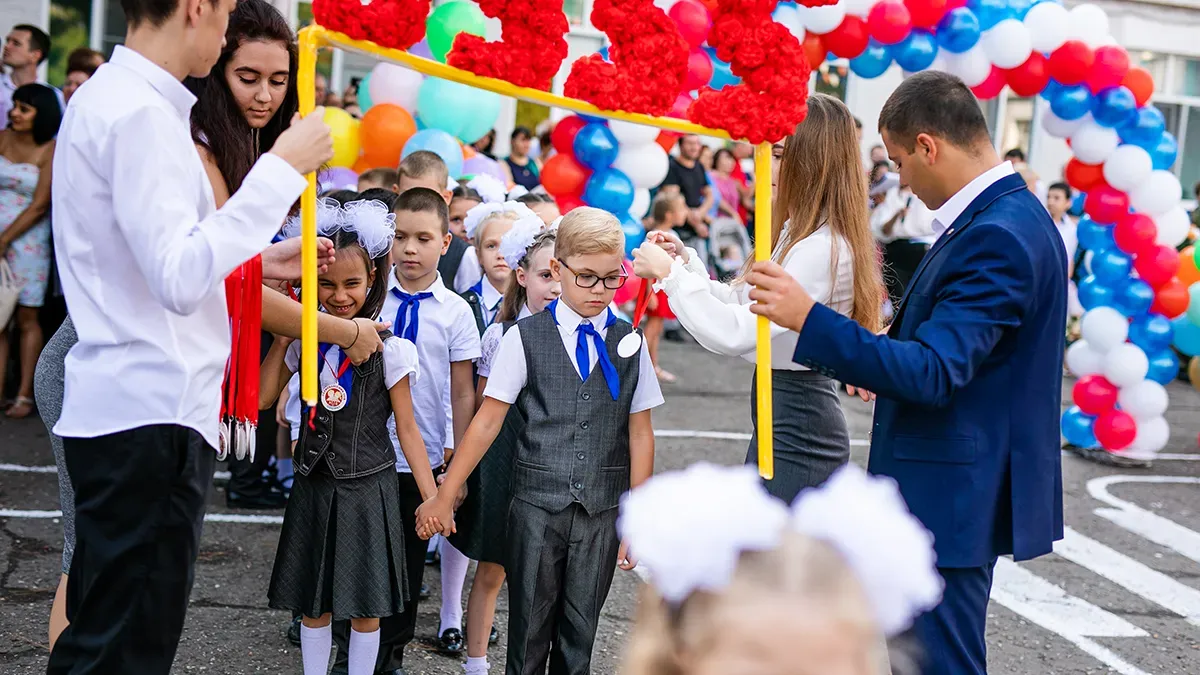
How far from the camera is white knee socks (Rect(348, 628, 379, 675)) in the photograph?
11.8 feet

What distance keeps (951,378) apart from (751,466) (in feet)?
2.85

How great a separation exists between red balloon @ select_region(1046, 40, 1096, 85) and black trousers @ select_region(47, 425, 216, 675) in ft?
21.1

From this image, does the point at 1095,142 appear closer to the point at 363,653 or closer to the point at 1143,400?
the point at 1143,400

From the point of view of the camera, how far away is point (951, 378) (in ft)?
8.43

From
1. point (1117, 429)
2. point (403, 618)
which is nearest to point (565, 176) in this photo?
point (1117, 429)

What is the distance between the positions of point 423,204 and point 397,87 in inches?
135

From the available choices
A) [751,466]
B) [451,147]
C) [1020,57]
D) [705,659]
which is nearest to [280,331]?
[751,466]

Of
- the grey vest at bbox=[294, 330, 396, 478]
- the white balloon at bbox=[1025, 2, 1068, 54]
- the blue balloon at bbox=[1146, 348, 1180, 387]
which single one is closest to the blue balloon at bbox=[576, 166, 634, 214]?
the white balloon at bbox=[1025, 2, 1068, 54]

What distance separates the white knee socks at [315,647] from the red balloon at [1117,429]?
604cm

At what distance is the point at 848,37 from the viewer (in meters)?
7.32

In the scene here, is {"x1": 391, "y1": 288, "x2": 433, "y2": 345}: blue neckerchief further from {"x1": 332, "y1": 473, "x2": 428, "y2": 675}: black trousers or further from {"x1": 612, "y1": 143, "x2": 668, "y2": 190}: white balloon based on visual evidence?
{"x1": 612, "y1": 143, "x2": 668, "y2": 190}: white balloon

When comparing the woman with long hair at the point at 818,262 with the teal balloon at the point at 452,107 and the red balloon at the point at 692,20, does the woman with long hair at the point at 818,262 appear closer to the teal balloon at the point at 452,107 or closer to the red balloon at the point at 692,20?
the red balloon at the point at 692,20

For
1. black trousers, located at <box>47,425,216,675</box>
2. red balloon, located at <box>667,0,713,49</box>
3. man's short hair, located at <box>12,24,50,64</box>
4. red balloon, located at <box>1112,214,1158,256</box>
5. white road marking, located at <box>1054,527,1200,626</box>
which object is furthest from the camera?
man's short hair, located at <box>12,24,50,64</box>

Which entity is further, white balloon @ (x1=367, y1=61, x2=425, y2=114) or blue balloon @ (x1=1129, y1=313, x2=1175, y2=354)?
blue balloon @ (x1=1129, y1=313, x2=1175, y2=354)
